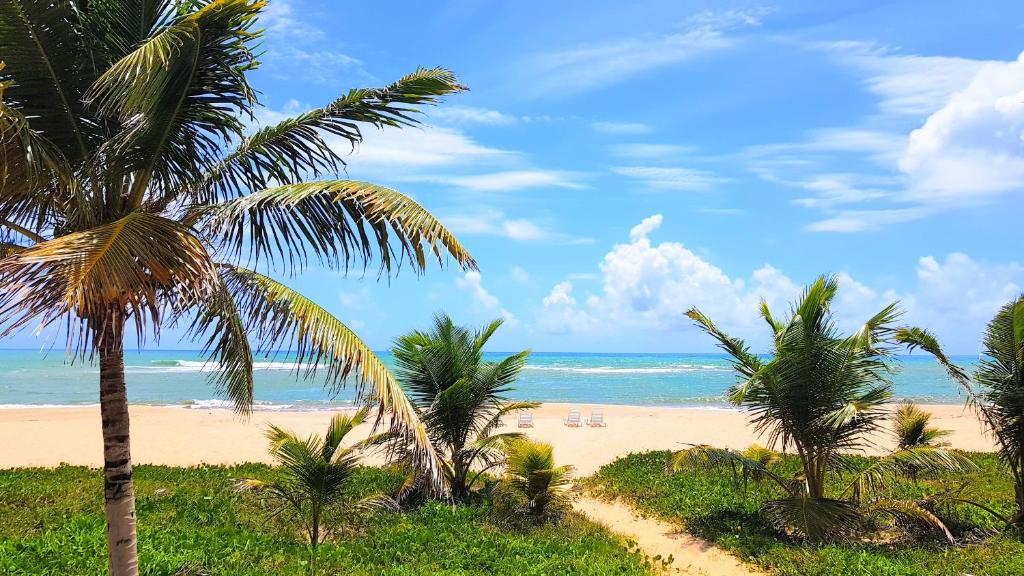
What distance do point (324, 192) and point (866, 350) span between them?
7.74 meters

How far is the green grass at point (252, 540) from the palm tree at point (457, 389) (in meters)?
1.06

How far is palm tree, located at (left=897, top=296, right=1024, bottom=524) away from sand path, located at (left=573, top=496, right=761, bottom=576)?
375cm

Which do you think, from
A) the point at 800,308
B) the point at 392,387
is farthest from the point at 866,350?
the point at 392,387

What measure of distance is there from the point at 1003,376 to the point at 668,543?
5.04m

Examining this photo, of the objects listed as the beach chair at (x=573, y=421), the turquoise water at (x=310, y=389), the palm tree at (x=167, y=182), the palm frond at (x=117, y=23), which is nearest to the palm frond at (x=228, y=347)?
the palm tree at (x=167, y=182)

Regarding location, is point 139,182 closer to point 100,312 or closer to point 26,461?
point 100,312

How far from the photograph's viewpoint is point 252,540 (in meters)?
7.97

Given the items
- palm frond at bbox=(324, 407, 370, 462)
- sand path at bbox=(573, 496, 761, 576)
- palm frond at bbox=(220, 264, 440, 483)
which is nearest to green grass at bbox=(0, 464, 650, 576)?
sand path at bbox=(573, 496, 761, 576)

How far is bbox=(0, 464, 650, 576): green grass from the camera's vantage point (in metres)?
6.88

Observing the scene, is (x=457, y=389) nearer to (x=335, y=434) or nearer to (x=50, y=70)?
(x=335, y=434)

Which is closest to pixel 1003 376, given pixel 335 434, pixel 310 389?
pixel 335 434

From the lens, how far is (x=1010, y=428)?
343 inches

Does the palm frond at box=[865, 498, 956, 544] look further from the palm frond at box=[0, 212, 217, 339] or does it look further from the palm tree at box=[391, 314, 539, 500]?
the palm frond at box=[0, 212, 217, 339]

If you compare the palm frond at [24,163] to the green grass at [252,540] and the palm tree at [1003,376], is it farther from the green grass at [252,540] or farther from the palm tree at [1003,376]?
the palm tree at [1003,376]
